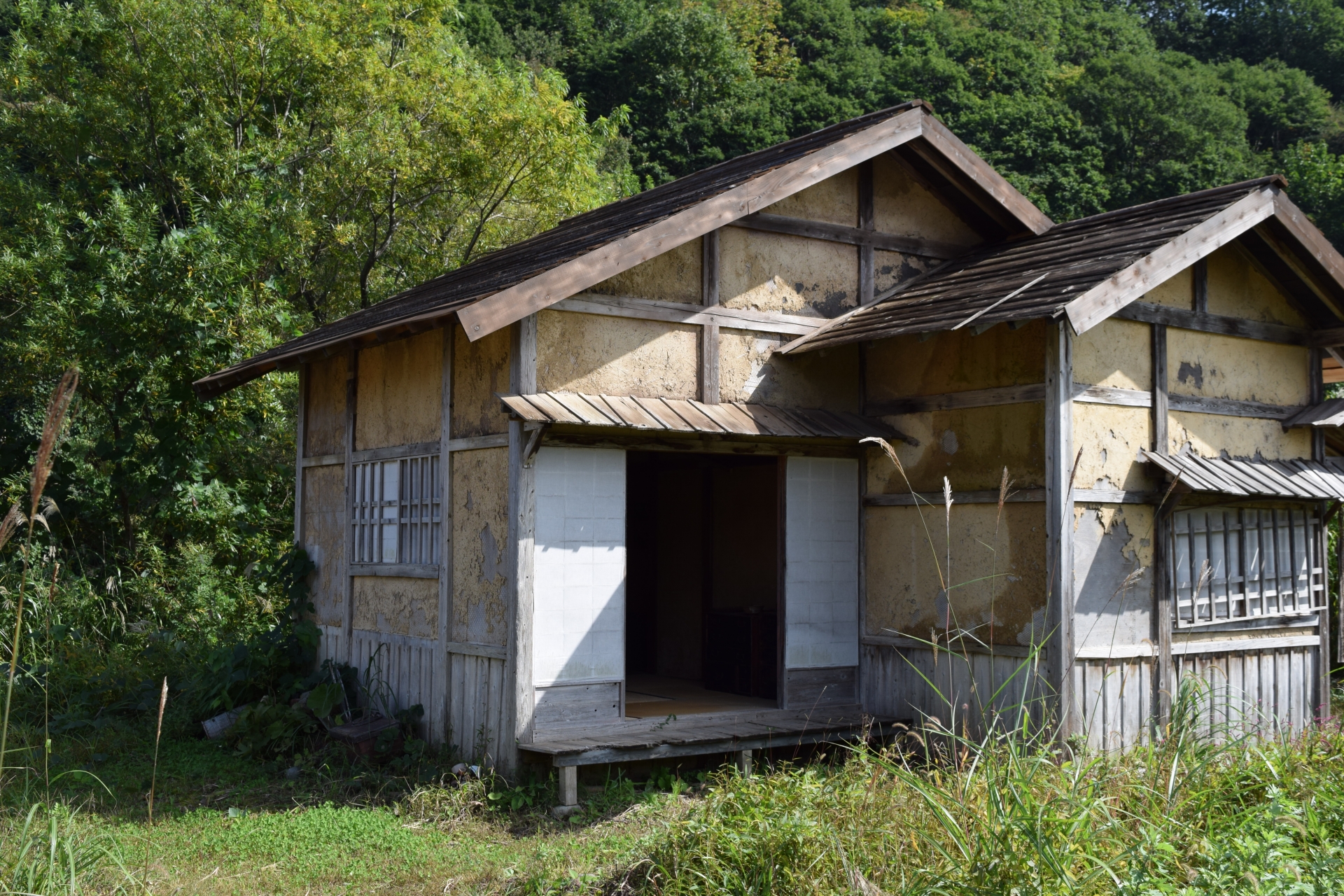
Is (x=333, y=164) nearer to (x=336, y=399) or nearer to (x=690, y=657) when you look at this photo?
(x=336, y=399)

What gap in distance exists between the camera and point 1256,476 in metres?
8.93

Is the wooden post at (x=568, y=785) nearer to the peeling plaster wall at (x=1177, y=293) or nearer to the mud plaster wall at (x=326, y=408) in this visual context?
the mud plaster wall at (x=326, y=408)

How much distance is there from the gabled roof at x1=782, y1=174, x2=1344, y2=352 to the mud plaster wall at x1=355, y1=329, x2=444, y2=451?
9.13ft

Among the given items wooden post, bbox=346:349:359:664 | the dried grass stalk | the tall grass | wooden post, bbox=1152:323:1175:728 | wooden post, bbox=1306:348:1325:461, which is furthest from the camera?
wooden post, bbox=346:349:359:664

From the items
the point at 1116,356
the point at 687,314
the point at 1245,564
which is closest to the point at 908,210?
the point at 1116,356

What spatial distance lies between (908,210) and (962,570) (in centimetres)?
328

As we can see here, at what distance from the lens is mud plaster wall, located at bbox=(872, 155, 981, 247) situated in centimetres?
995

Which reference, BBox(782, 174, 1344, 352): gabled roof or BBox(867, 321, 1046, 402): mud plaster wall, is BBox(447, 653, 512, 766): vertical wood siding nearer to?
BBox(782, 174, 1344, 352): gabled roof

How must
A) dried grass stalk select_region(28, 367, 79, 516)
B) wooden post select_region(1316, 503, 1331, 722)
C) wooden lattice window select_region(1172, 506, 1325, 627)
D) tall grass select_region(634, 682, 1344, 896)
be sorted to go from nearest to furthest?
dried grass stalk select_region(28, 367, 79, 516), tall grass select_region(634, 682, 1344, 896), wooden lattice window select_region(1172, 506, 1325, 627), wooden post select_region(1316, 503, 1331, 722)

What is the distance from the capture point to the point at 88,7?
56.6 feet

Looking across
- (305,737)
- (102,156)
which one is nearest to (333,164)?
(102,156)

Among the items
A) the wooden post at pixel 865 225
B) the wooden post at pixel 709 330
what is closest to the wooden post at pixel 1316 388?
the wooden post at pixel 865 225

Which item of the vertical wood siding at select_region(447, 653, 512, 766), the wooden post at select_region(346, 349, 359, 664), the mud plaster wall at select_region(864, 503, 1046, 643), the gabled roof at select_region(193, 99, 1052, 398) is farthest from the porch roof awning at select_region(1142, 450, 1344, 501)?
the wooden post at select_region(346, 349, 359, 664)

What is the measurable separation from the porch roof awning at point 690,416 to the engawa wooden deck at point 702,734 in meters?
2.15
